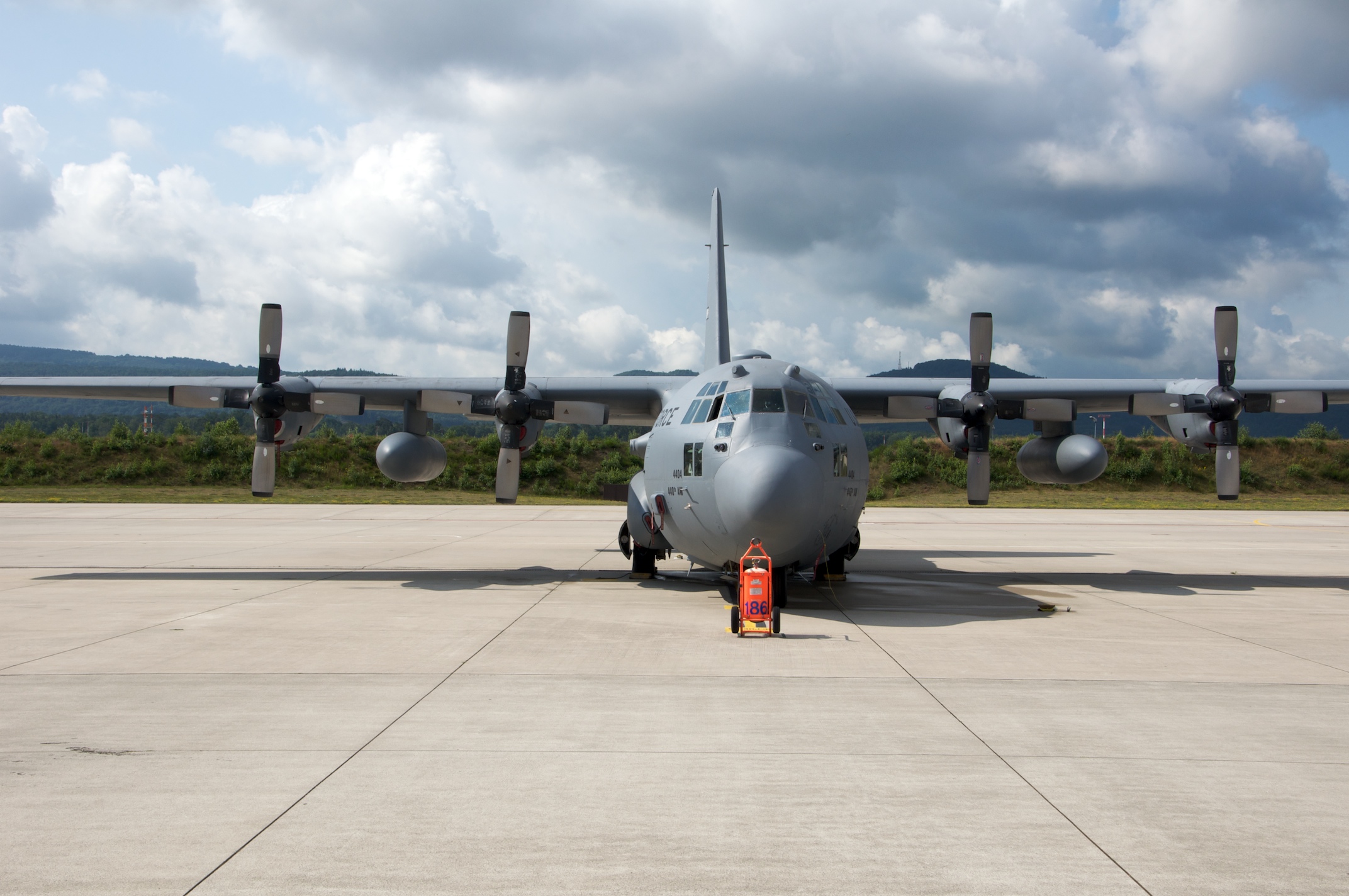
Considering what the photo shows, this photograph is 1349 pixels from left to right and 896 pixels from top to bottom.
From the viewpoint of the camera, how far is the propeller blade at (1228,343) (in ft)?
57.9

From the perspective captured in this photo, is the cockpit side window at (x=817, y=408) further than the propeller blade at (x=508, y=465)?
No

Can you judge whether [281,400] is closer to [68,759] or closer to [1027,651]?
[68,759]

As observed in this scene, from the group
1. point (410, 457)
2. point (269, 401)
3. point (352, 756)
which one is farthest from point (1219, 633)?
point (269, 401)

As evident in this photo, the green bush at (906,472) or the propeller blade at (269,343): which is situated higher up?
the propeller blade at (269,343)

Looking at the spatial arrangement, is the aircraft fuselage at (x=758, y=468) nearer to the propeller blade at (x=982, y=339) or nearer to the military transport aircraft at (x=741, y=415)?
the military transport aircraft at (x=741, y=415)

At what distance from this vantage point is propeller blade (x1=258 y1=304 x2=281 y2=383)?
17922mm

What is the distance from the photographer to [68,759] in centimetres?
612

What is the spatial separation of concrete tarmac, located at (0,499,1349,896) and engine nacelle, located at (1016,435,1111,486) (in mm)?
4205

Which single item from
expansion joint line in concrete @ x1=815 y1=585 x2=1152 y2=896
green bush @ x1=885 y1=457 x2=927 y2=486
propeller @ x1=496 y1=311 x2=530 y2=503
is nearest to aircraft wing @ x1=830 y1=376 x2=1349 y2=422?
propeller @ x1=496 y1=311 x2=530 y2=503

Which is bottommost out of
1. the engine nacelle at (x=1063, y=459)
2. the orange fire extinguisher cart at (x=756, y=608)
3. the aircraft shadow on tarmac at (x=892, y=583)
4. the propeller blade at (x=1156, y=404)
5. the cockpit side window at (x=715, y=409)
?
the aircraft shadow on tarmac at (x=892, y=583)

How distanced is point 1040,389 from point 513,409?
36.6ft

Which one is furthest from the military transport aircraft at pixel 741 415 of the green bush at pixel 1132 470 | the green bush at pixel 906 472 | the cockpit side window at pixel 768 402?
the green bush at pixel 1132 470

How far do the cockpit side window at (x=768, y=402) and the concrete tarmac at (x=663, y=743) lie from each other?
117 inches

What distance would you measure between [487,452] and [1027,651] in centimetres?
5065
